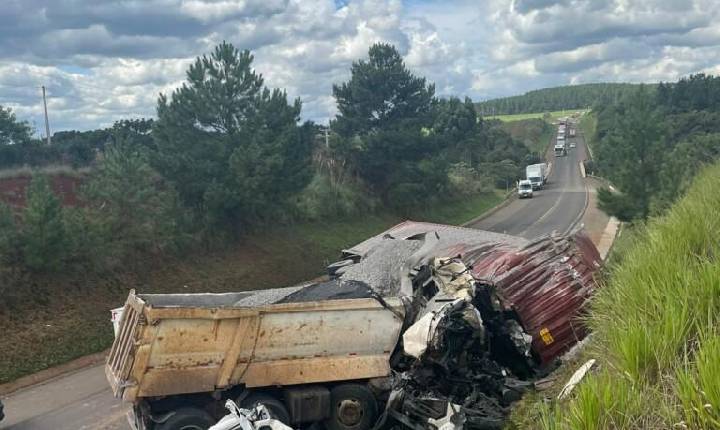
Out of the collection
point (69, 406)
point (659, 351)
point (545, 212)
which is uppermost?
point (659, 351)

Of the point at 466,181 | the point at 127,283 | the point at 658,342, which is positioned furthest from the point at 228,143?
the point at 466,181

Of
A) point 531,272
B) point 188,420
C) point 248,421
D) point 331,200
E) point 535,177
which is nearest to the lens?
point 248,421

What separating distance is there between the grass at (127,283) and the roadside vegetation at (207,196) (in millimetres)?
43

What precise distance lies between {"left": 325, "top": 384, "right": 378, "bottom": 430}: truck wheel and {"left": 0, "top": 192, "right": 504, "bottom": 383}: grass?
9028 mm

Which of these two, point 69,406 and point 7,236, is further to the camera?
point 7,236

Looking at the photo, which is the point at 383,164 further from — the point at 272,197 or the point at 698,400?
the point at 698,400

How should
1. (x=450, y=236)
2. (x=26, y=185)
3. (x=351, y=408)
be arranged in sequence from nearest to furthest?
(x=351, y=408) → (x=450, y=236) → (x=26, y=185)

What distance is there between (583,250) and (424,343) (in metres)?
4.06

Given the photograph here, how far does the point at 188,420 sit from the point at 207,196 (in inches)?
607

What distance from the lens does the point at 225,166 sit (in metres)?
22.9

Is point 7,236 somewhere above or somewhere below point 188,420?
above

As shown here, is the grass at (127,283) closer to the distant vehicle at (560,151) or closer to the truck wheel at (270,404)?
the truck wheel at (270,404)

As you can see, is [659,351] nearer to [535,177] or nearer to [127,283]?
[127,283]

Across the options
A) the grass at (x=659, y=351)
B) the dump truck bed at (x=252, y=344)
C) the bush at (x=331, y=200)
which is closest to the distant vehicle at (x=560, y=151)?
the bush at (x=331, y=200)
